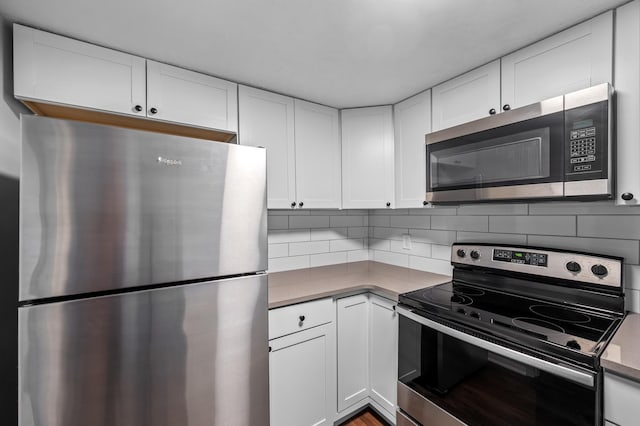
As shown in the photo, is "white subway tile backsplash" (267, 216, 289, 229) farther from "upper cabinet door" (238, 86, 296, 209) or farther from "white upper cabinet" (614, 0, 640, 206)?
"white upper cabinet" (614, 0, 640, 206)

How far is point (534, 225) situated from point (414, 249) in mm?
829

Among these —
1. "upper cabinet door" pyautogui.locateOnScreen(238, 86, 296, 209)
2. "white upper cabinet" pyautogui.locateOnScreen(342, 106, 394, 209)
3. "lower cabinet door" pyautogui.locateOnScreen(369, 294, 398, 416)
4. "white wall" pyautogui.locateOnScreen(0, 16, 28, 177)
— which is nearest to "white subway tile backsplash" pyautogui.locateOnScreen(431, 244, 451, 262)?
"white upper cabinet" pyautogui.locateOnScreen(342, 106, 394, 209)

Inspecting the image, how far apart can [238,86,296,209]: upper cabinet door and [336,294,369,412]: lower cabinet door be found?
30.9 inches

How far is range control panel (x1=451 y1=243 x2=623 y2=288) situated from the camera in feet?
4.01

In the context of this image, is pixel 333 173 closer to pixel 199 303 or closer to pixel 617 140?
pixel 199 303

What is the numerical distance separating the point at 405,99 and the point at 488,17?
0.82 metres

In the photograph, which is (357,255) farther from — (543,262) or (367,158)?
(543,262)

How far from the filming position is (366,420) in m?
1.79

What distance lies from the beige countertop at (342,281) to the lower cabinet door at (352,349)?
10cm

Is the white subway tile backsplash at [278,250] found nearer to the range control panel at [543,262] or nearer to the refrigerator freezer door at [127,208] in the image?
the refrigerator freezer door at [127,208]

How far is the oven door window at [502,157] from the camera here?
1.17 metres

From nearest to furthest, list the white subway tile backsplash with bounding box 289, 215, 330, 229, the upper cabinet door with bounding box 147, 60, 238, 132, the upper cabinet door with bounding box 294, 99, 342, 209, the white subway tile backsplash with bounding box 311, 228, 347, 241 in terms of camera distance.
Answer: the upper cabinet door with bounding box 147, 60, 238, 132 < the upper cabinet door with bounding box 294, 99, 342, 209 < the white subway tile backsplash with bounding box 289, 215, 330, 229 < the white subway tile backsplash with bounding box 311, 228, 347, 241

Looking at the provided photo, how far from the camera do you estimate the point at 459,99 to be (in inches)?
62.9

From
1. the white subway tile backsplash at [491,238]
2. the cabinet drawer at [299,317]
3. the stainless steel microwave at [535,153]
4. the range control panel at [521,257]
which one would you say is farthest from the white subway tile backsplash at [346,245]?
the range control panel at [521,257]
